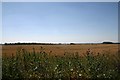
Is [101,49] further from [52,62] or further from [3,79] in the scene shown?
[3,79]

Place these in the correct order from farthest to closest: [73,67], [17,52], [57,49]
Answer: [57,49] → [17,52] → [73,67]

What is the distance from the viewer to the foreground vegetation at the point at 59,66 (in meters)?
7.50

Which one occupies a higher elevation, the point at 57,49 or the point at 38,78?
the point at 57,49

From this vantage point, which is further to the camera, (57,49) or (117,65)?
(57,49)

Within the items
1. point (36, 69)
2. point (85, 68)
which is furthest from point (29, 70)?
point (85, 68)

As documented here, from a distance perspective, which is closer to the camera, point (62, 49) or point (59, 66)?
point (59, 66)

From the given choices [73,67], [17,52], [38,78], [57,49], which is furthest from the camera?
[57,49]

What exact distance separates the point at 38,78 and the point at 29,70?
457 mm

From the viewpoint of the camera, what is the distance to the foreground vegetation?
7.50 meters

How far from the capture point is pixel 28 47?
8727 millimetres

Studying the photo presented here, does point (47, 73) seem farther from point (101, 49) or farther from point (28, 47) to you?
point (101, 49)

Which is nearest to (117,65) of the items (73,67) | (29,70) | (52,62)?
(73,67)

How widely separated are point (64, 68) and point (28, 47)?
149cm

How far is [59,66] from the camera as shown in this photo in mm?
7824
